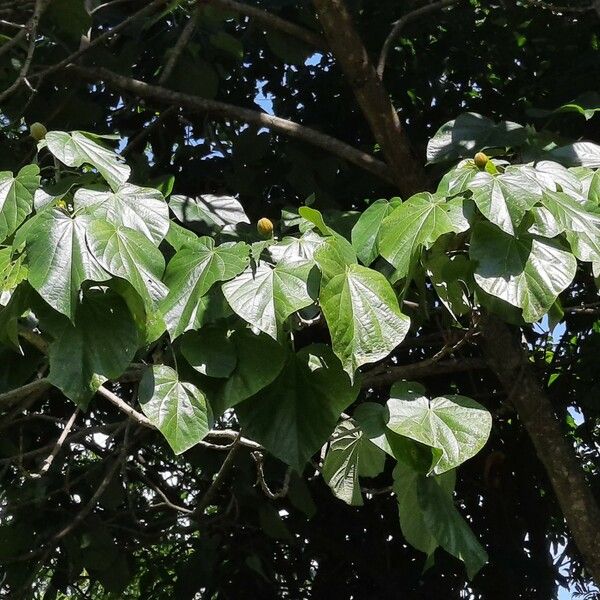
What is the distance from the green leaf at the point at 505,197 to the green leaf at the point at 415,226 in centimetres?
7

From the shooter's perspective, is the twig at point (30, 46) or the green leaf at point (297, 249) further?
the twig at point (30, 46)

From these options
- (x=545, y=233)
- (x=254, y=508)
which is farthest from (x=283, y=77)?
(x=545, y=233)

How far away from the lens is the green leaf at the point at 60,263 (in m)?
1.69

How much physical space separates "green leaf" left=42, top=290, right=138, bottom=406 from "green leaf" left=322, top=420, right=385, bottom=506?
53 cm

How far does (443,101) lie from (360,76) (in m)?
0.85

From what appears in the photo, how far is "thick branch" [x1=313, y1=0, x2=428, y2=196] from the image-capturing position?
2898 millimetres

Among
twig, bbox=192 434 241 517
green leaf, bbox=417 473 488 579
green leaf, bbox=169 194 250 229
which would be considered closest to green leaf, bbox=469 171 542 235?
green leaf, bbox=417 473 488 579

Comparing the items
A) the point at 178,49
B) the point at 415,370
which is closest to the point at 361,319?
the point at 415,370

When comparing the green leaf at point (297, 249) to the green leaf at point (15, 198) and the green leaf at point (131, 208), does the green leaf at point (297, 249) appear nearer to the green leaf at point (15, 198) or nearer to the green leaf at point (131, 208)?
the green leaf at point (131, 208)

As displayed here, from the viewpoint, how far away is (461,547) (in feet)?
6.38

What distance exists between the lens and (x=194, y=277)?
1.97 meters

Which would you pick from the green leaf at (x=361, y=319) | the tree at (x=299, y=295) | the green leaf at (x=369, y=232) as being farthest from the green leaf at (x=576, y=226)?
the green leaf at (x=369, y=232)

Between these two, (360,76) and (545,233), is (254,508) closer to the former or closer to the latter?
(360,76)

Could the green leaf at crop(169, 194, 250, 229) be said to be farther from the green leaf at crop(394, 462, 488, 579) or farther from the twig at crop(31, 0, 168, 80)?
the green leaf at crop(394, 462, 488, 579)
